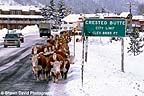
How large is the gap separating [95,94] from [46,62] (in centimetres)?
461

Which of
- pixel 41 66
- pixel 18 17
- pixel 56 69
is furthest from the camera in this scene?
pixel 18 17

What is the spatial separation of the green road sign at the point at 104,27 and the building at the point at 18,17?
365ft

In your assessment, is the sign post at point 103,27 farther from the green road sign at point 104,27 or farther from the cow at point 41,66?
the cow at point 41,66

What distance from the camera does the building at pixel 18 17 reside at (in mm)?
134750

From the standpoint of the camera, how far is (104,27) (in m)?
20.1

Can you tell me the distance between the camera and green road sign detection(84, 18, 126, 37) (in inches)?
768

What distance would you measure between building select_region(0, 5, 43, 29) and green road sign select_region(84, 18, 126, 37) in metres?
111

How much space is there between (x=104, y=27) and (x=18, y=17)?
393ft

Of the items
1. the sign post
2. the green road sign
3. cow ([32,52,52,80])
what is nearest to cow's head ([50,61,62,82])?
cow ([32,52,52,80])

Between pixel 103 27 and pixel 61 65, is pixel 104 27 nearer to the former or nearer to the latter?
pixel 103 27

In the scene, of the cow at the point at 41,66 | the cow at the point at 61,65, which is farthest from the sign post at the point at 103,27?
the cow at the point at 41,66

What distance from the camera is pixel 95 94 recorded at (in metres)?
14.5

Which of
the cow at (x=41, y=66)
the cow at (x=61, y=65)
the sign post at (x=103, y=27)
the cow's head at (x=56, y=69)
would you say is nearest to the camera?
the cow's head at (x=56, y=69)

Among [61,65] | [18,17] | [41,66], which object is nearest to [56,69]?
[61,65]
